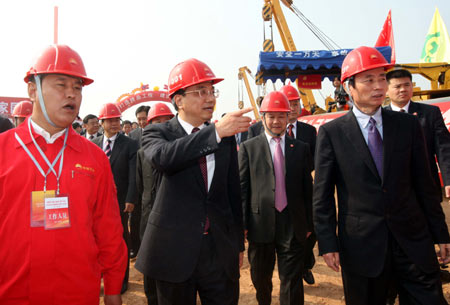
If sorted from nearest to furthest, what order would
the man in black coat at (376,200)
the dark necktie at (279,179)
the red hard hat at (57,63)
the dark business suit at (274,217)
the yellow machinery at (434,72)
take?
the red hard hat at (57,63), the man in black coat at (376,200), the dark business suit at (274,217), the dark necktie at (279,179), the yellow machinery at (434,72)

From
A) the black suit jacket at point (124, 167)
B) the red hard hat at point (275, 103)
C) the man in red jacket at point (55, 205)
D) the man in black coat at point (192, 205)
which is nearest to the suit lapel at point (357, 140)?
the man in black coat at point (192, 205)

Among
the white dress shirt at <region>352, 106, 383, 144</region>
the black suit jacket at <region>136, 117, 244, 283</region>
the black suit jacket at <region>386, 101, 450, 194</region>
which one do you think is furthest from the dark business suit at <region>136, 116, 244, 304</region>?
the black suit jacket at <region>386, 101, 450, 194</region>

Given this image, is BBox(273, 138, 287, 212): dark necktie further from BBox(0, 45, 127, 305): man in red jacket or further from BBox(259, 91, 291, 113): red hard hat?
BBox(0, 45, 127, 305): man in red jacket

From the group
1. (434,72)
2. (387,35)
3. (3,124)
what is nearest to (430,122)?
(3,124)

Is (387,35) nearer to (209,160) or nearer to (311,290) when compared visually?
(311,290)

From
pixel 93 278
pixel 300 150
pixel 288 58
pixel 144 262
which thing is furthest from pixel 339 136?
pixel 288 58

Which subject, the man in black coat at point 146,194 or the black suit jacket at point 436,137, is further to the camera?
the man in black coat at point 146,194

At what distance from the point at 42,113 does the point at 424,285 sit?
2514 mm

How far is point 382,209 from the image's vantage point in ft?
6.79

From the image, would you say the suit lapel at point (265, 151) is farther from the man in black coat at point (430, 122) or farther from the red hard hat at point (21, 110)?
the red hard hat at point (21, 110)

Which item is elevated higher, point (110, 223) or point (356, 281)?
point (110, 223)

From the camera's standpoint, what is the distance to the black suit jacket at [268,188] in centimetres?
333

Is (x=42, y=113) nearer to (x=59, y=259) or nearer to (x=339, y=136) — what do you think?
(x=59, y=259)

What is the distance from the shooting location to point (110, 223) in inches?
73.9
